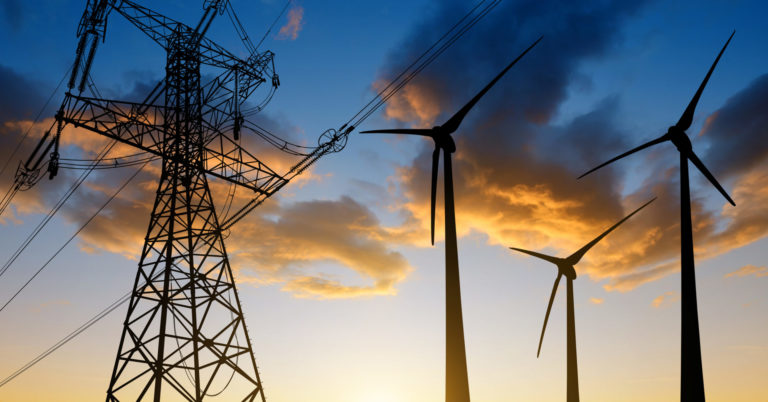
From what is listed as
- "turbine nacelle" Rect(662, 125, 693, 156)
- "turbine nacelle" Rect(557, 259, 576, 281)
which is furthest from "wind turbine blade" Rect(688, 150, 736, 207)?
"turbine nacelle" Rect(557, 259, 576, 281)

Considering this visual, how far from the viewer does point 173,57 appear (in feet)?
105

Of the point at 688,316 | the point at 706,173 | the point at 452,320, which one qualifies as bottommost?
the point at 452,320

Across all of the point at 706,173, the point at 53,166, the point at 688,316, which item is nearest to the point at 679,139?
the point at 706,173

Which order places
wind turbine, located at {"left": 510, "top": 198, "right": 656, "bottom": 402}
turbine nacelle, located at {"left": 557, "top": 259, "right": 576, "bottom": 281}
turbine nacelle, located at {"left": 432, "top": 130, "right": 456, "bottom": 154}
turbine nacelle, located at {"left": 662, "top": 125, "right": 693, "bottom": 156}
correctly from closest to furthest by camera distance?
turbine nacelle, located at {"left": 432, "top": 130, "right": 456, "bottom": 154} < turbine nacelle, located at {"left": 662, "top": 125, "right": 693, "bottom": 156} < wind turbine, located at {"left": 510, "top": 198, "right": 656, "bottom": 402} < turbine nacelle, located at {"left": 557, "top": 259, "right": 576, "bottom": 281}

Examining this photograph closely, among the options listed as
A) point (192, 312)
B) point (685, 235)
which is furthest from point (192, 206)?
point (685, 235)

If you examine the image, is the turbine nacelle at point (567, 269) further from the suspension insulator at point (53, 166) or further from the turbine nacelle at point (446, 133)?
the suspension insulator at point (53, 166)

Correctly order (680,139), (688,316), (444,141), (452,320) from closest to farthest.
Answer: (452,320)
(444,141)
(688,316)
(680,139)

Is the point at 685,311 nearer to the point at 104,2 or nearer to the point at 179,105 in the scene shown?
the point at 179,105

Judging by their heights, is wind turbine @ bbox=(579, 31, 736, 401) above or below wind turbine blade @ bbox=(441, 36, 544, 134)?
below

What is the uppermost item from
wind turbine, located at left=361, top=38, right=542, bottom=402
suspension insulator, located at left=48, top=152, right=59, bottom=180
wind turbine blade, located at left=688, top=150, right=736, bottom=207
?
wind turbine blade, located at left=688, top=150, right=736, bottom=207

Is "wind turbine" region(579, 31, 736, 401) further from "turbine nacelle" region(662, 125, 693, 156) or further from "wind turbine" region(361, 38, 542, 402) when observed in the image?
"wind turbine" region(361, 38, 542, 402)

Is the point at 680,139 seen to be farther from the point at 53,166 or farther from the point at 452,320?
the point at 53,166

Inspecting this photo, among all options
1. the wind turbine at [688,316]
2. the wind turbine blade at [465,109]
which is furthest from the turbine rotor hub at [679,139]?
the wind turbine blade at [465,109]

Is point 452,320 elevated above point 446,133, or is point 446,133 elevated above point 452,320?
point 446,133
